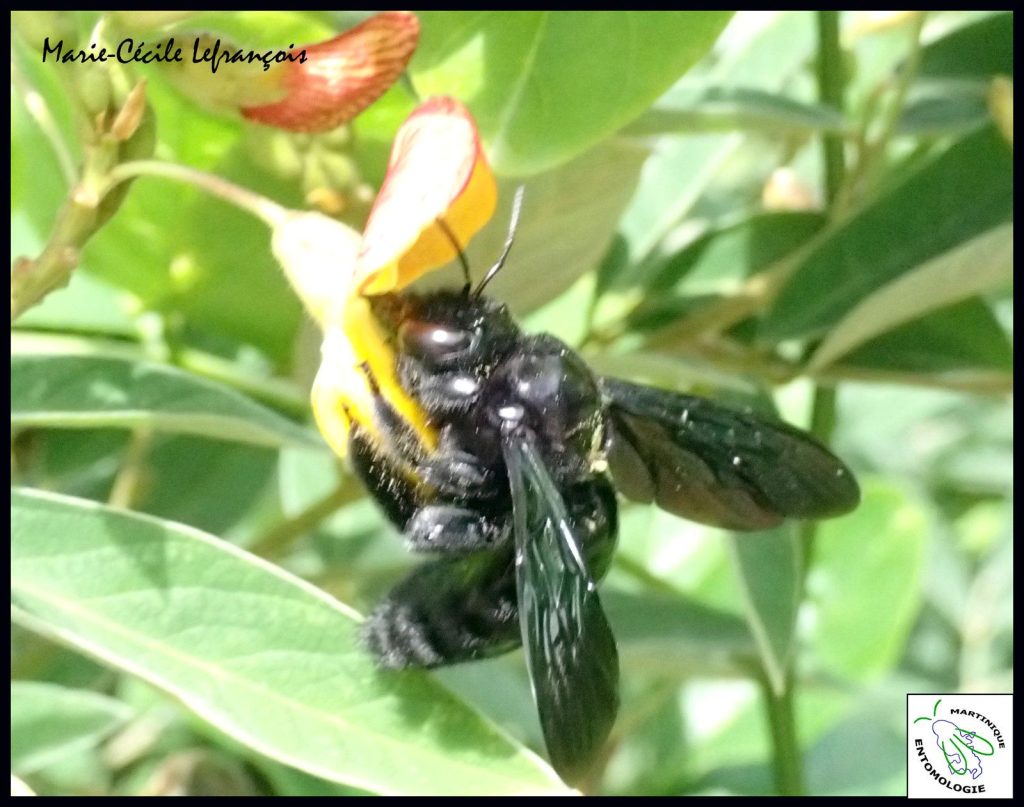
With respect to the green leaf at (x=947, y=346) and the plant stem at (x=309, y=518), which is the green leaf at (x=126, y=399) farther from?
→ the green leaf at (x=947, y=346)

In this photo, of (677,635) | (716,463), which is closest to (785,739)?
(677,635)

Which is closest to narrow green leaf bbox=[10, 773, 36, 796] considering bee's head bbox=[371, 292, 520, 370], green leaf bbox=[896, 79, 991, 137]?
bee's head bbox=[371, 292, 520, 370]

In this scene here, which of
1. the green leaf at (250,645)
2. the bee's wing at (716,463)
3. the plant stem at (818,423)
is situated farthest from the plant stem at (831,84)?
the green leaf at (250,645)

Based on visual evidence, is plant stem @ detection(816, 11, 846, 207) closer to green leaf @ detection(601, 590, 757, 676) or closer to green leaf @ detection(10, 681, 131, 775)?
green leaf @ detection(601, 590, 757, 676)

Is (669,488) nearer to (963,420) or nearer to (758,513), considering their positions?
(758,513)

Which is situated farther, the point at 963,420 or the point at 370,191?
the point at 963,420

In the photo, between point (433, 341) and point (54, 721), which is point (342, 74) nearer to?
point (433, 341)
